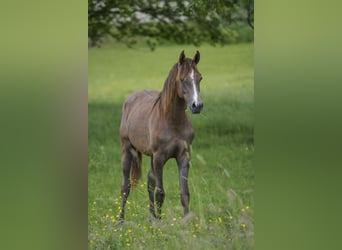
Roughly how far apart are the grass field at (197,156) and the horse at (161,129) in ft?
0.17

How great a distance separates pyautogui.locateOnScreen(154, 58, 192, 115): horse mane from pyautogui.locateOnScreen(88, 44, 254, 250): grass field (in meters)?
0.06

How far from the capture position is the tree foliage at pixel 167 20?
688 centimetres

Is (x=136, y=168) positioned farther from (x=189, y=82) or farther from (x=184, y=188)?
(x=189, y=82)

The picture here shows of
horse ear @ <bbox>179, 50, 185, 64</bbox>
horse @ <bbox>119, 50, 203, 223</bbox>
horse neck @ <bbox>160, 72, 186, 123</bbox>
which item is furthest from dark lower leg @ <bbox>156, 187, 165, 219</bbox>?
horse ear @ <bbox>179, 50, 185, 64</bbox>

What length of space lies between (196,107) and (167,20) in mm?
730

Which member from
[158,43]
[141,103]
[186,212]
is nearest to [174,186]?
[186,212]

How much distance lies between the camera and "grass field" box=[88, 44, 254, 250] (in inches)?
270

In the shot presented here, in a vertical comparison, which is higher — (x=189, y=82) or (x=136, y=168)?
(x=189, y=82)

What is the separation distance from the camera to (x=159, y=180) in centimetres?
692

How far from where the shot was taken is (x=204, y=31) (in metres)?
6.90

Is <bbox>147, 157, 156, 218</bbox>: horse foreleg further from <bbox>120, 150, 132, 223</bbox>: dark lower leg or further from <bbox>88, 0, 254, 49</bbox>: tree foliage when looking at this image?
<bbox>88, 0, 254, 49</bbox>: tree foliage

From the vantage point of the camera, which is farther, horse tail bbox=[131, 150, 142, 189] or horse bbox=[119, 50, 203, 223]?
horse tail bbox=[131, 150, 142, 189]

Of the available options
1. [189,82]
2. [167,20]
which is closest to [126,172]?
[189,82]
